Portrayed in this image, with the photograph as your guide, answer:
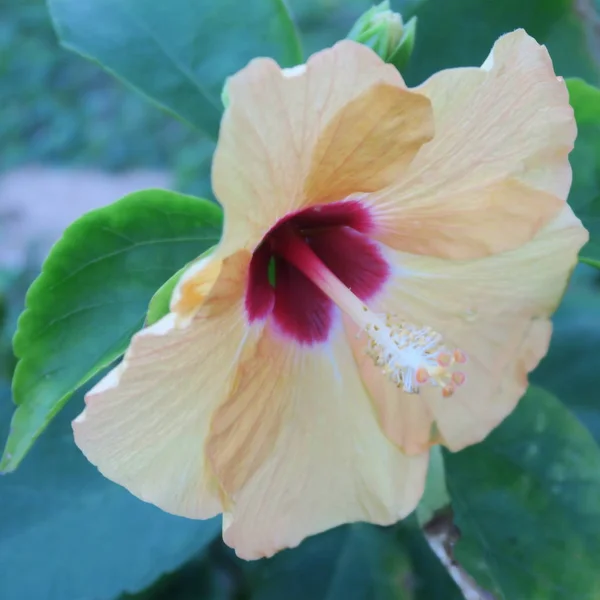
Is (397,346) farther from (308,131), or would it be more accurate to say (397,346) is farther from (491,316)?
(308,131)

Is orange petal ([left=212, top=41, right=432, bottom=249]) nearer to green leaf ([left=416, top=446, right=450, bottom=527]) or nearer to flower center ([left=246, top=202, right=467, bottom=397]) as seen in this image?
flower center ([left=246, top=202, right=467, bottom=397])

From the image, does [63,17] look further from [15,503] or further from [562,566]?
[562,566]

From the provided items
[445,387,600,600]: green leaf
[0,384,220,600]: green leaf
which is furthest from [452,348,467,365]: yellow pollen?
[0,384,220,600]: green leaf

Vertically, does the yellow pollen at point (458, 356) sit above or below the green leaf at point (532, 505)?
above

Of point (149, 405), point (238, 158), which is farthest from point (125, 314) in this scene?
point (238, 158)

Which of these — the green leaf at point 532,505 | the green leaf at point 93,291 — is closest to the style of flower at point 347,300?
the green leaf at point 93,291

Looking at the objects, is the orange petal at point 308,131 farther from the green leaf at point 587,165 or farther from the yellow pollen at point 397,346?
the green leaf at point 587,165
